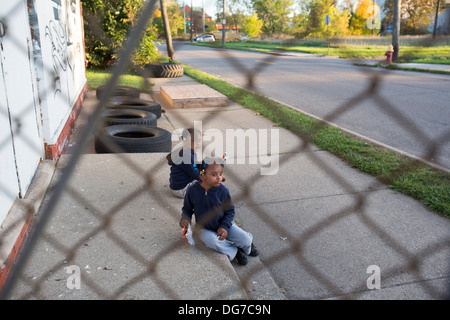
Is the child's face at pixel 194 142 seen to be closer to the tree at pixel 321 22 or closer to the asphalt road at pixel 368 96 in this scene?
the asphalt road at pixel 368 96

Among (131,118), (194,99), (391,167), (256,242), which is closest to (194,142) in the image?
(256,242)

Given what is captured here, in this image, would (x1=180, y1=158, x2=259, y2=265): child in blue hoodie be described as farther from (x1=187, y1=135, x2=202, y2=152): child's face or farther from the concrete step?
the concrete step

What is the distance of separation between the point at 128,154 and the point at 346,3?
4070mm

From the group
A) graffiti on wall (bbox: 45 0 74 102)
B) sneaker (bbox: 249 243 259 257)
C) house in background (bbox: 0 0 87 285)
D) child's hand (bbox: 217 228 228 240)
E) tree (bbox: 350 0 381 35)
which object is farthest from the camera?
graffiti on wall (bbox: 45 0 74 102)

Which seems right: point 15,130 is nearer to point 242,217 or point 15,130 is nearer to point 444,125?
point 242,217

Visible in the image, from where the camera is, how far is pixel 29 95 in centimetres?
362

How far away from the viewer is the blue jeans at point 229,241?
289 centimetres

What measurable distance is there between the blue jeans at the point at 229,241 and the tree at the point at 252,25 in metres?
1.88

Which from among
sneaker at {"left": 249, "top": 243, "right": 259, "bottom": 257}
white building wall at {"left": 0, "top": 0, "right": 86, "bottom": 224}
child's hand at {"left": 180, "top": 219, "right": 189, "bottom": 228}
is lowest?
sneaker at {"left": 249, "top": 243, "right": 259, "bottom": 257}

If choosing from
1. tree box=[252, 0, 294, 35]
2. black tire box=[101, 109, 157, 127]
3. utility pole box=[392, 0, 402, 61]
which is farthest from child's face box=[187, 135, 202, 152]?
utility pole box=[392, 0, 402, 61]

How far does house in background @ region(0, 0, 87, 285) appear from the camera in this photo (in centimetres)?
272

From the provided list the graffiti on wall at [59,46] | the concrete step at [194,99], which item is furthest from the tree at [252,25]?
the concrete step at [194,99]

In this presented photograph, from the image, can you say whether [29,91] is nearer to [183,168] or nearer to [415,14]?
[183,168]

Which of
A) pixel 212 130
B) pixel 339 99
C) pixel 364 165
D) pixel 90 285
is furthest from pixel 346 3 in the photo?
pixel 339 99
